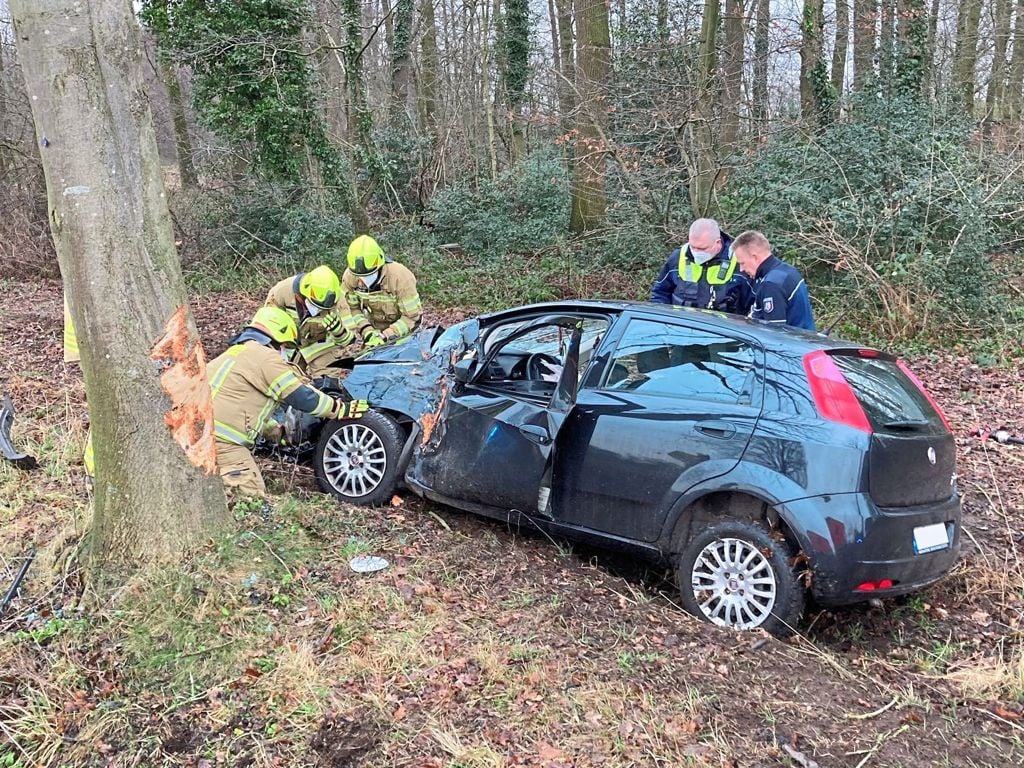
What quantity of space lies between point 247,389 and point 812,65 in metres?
11.7

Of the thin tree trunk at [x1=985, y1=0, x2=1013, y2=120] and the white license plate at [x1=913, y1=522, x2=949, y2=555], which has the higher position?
the thin tree trunk at [x1=985, y1=0, x2=1013, y2=120]

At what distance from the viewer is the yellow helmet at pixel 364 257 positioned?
729 centimetres

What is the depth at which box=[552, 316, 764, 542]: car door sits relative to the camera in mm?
3939

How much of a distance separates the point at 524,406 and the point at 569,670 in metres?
1.65

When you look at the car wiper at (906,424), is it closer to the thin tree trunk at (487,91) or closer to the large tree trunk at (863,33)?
the large tree trunk at (863,33)

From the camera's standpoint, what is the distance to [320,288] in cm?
631

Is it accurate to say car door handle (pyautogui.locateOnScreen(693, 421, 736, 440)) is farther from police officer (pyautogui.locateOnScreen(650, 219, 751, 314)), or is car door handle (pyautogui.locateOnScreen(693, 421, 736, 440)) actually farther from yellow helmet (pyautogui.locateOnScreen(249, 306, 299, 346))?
yellow helmet (pyautogui.locateOnScreen(249, 306, 299, 346))

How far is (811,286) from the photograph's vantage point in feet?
35.2

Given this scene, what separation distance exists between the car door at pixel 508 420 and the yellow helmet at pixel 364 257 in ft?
8.25

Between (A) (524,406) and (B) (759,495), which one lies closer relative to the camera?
(B) (759,495)

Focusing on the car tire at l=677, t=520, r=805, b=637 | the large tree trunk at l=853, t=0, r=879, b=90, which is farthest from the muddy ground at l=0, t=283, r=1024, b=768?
the large tree trunk at l=853, t=0, r=879, b=90

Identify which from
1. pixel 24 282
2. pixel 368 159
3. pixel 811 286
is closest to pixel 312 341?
pixel 811 286

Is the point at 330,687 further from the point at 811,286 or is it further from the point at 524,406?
the point at 811,286

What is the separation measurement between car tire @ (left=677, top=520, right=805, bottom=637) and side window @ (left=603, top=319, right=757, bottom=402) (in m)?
0.69
